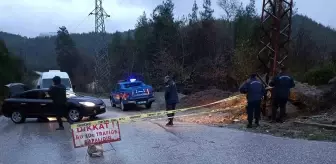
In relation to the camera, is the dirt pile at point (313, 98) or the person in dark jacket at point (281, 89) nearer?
the person in dark jacket at point (281, 89)

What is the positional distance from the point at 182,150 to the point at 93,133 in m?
2.06

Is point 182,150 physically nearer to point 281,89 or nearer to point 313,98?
point 281,89

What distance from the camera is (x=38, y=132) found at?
48.0ft

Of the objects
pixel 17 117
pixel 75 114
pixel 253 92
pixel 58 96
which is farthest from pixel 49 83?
pixel 253 92

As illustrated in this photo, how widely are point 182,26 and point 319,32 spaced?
19746mm

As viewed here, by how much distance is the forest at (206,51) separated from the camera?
30.1 metres

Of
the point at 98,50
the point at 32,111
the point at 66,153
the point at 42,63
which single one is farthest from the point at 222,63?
the point at 42,63

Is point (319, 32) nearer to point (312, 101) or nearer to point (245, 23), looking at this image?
point (245, 23)

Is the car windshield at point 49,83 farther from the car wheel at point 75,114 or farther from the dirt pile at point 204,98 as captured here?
the car wheel at point 75,114

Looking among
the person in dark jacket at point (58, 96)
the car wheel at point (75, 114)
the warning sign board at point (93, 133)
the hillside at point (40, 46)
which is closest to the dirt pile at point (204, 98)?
the car wheel at point (75, 114)

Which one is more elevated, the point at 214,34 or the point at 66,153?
the point at 214,34

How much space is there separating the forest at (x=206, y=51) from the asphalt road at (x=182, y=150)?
10457mm

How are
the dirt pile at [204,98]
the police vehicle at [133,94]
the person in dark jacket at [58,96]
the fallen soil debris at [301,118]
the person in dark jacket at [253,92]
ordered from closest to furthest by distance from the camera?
the fallen soil debris at [301,118]
the person in dark jacket at [253,92]
the person in dark jacket at [58,96]
the dirt pile at [204,98]
the police vehicle at [133,94]

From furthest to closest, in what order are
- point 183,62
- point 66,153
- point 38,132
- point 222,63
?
point 183,62 → point 222,63 → point 38,132 → point 66,153
